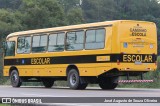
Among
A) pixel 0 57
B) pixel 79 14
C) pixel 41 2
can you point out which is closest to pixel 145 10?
pixel 79 14

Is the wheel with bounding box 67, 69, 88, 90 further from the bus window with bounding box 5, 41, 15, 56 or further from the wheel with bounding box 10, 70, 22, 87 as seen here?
the bus window with bounding box 5, 41, 15, 56

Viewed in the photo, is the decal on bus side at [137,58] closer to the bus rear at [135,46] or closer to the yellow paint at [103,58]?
the bus rear at [135,46]

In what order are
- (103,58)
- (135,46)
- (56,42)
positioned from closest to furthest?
(135,46), (103,58), (56,42)

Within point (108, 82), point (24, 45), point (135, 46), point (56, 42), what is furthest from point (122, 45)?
point (24, 45)

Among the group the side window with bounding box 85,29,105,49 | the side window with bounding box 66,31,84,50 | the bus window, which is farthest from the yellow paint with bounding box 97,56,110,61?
the bus window

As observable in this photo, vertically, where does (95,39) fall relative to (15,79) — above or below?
above

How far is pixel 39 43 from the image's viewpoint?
97.8 ft

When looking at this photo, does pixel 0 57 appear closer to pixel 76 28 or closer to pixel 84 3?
pixel 76 28

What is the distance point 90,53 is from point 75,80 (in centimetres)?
159

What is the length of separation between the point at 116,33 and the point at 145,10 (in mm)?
88254

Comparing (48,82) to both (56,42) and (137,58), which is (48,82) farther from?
(137,58)

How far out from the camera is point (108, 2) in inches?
4540

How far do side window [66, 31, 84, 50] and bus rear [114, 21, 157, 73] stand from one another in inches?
97.7

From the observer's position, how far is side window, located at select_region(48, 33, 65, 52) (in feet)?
92.3
